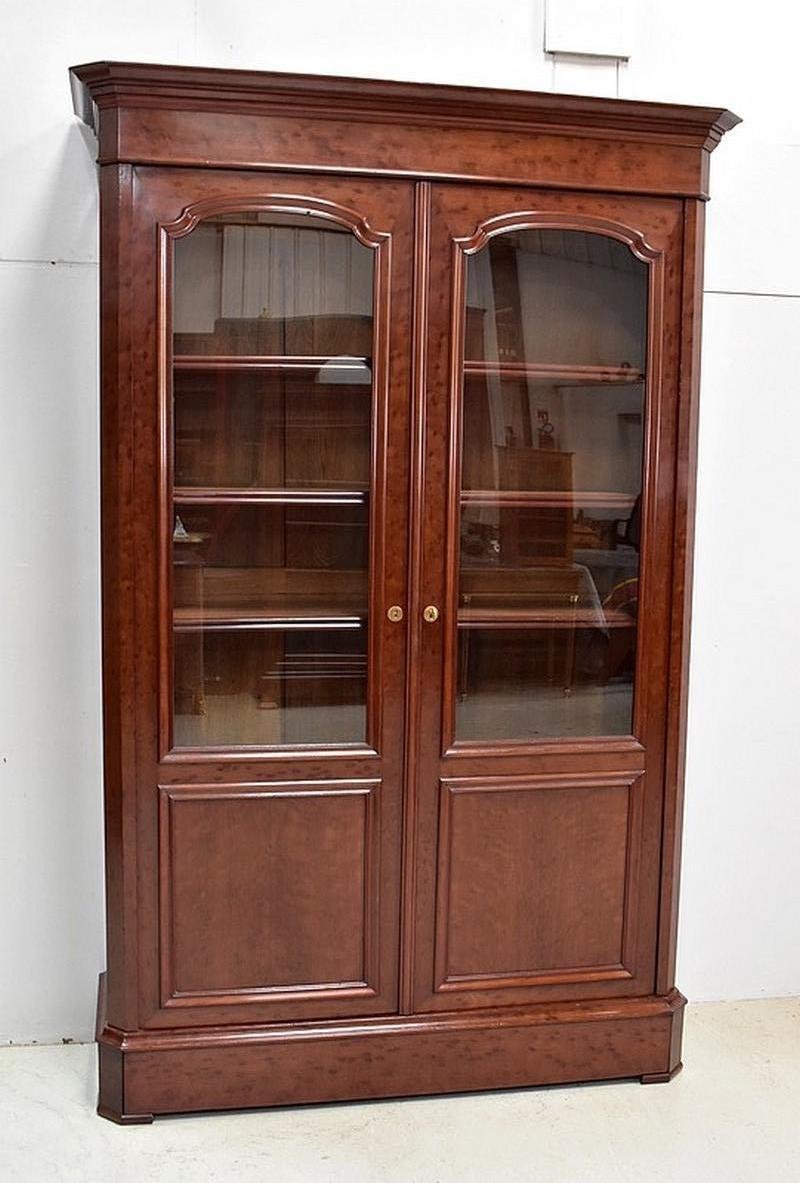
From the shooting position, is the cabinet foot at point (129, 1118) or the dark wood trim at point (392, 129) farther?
the cabinet foot at point (129, 1118)

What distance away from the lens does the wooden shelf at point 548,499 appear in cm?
288

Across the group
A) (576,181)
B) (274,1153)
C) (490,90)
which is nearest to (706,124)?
(576,181)

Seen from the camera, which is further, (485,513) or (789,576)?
(789,576)

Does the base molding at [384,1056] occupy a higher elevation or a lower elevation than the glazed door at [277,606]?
lower

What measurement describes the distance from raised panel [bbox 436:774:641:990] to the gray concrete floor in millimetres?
295

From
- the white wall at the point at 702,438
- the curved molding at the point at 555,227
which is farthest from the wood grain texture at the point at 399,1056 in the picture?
the curved molding at the point at 555,227

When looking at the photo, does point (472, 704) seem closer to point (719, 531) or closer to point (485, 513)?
point (485, 513)

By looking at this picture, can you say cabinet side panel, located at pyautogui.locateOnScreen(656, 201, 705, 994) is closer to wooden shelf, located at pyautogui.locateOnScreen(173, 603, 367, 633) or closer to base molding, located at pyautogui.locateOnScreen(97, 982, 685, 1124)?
base molding, located at pyautogui.locateOnScreen(97, 982, 685, 1124)

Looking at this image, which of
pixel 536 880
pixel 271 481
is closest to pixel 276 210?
pixel 271 481

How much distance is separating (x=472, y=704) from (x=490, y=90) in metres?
1.36

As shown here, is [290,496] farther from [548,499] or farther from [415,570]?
[548,499]

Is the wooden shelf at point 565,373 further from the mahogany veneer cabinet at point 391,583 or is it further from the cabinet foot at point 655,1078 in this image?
the cabinet foot at point 655,1078

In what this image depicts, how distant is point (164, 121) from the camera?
260 cm

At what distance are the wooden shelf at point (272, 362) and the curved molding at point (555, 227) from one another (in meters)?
0.35
